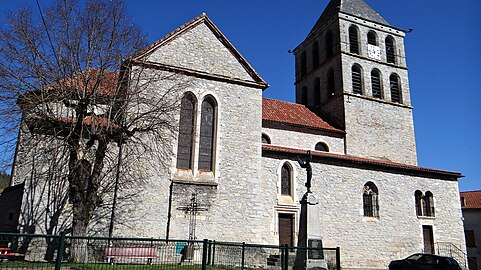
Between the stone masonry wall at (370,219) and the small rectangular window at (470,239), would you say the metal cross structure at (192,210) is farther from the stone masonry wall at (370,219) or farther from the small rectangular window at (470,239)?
the small rectangular window at (470,239)

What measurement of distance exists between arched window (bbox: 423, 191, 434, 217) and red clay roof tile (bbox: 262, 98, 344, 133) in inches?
231

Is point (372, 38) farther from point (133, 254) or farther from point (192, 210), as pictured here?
point (133, 254)

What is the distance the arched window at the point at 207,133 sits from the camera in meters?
15.7

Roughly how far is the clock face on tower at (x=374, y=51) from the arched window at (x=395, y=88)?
1746mm

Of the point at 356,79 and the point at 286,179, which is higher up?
the point at 356,79

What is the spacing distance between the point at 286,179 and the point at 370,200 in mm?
4904

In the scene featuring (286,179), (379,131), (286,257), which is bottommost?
(286,257)

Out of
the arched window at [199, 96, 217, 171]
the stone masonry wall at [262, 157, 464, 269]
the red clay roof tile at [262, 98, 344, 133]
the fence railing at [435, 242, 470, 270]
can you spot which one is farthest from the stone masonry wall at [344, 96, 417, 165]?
the arched window at [199, 96, 217, 171]

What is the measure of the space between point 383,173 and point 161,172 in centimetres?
1184

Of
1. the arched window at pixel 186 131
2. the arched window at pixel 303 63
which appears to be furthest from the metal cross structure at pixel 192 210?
the arched window at pixel 303 63

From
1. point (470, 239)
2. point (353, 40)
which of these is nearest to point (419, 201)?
point (353, 40)

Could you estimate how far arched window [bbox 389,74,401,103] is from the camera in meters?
26.0

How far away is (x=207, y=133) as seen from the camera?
52.8 feet

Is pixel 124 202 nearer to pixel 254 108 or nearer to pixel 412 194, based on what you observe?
pixel 254 108
